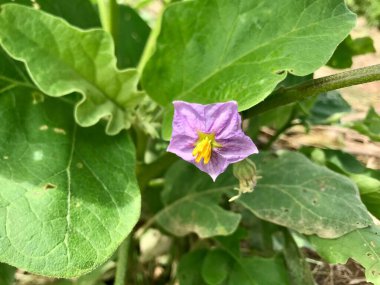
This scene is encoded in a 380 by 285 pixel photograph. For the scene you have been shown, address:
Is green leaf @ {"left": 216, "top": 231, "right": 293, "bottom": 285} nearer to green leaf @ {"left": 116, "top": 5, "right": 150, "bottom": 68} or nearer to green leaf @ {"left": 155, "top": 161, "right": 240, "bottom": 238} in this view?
green leaf @ {"left": 155, "top": 161, "right": 240, "bottom": 238}

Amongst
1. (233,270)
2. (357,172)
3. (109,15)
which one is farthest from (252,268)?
(109,15)

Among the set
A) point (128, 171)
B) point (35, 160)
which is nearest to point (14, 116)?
point (35, 160)

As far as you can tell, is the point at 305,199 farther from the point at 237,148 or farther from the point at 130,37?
the point at 130,37

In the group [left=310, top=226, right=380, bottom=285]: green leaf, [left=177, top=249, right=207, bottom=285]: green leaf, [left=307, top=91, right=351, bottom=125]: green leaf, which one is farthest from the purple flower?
[left=307, top=91, right=351, bottom=125]: green leaf

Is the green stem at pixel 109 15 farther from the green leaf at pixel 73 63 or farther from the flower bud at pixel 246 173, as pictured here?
the flower bud at pixel 246 173

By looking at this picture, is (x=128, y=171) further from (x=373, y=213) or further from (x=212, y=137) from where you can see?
(x=373, y=213)

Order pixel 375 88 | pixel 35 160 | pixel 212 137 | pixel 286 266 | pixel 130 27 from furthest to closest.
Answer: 1. pixel 375 88
2. pixel 130 27
3. pixel 286 266
4. pixel 35 160
5. pixel 212 137

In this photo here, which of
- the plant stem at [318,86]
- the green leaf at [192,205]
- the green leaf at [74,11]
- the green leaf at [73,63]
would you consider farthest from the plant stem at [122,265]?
the green leaf at [74,11]
